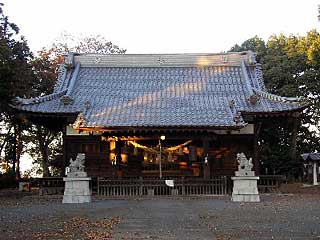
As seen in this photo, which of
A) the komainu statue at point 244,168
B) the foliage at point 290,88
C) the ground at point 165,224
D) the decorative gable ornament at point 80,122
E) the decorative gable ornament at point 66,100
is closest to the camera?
the ground at point 165,224

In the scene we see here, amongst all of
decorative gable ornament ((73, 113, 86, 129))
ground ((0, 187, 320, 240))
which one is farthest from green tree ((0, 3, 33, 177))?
ground ((0, 187, 320, 240))

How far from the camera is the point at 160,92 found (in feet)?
77.5

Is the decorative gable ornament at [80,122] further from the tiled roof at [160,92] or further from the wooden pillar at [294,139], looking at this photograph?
the wooden pillar at [294,139]

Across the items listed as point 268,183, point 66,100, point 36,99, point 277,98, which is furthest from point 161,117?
point 36,99

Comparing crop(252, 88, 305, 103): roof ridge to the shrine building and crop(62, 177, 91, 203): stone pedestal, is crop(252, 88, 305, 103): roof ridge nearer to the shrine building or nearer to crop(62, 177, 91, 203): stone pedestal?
the shrine building

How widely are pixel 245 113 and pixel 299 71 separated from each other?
1751cm

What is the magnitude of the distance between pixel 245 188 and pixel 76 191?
21.4 ft

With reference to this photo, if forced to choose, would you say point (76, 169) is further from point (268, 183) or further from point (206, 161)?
point (268, 183)

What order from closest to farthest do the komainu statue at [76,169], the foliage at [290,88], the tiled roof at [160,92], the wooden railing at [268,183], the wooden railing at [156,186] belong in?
the komainu statue at [76,169], the wooden railing at [156,186], the tiled roof at [160,92], the wooden railing at [268,183], the foliage at [290,88]

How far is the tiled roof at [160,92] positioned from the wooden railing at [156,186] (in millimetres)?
2555

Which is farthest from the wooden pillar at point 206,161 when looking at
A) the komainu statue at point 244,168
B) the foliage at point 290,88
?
the foliage at point 290,88

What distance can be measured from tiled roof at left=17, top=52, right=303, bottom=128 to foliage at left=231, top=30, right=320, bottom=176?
10227mm

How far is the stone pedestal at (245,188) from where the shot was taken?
17.5m

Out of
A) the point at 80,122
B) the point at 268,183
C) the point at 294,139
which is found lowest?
the point at 268,183
